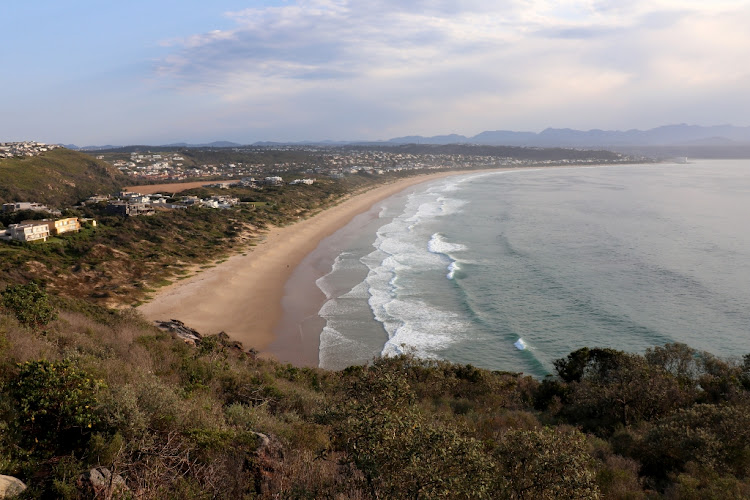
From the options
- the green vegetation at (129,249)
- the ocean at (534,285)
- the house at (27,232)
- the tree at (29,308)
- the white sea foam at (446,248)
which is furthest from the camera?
the white sea foam at (446,248)

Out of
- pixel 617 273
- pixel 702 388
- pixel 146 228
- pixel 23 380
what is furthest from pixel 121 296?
pixel 617 273

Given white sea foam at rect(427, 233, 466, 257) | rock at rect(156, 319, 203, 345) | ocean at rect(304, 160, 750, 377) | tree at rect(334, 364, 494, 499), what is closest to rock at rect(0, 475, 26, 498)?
tree at rect(334, 364, 494, 499)

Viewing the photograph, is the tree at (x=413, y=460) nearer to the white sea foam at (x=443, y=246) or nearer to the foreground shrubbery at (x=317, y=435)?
the foreground shrubbery at (x=317, y=435)

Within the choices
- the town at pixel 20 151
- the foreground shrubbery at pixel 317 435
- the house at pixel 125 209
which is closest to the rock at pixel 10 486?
the foreground shrubbery at pixel 317 435

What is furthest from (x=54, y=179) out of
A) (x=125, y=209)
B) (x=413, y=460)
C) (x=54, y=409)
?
(x=413, y=460)

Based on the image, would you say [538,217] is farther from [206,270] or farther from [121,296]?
[121,296]

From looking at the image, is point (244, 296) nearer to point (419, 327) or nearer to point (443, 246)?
point (419, 327)

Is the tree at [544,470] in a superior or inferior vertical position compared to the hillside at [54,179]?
inferior
